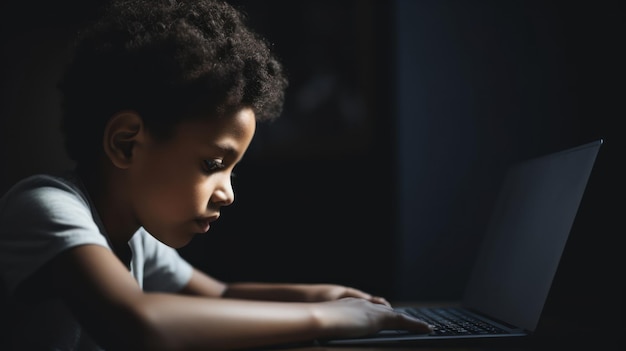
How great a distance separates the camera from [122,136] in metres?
0.72

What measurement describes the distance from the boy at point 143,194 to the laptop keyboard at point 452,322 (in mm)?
61

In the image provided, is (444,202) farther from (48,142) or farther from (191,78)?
(48,142)

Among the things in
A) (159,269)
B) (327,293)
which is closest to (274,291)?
(327,293)

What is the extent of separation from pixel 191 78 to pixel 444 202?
0.69 meters

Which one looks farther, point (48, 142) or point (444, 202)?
point (48, 142)

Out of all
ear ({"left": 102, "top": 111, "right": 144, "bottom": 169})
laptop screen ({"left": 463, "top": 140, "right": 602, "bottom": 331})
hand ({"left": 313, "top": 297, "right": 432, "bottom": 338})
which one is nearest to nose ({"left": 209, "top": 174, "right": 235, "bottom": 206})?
ear ({"left": 102, "top": 111, "right": 144, "bottom": 169})

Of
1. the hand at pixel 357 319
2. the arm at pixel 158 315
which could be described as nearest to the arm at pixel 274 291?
the hand at pixel 357 319

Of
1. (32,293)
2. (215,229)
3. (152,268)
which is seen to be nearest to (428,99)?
(215,229)

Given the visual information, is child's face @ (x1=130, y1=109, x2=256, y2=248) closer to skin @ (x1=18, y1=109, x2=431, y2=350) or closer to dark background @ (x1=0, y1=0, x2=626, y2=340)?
skin @ (x1=18, y1=109, x2=431, y2=350)

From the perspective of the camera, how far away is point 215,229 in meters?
1.31

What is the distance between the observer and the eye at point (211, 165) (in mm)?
727

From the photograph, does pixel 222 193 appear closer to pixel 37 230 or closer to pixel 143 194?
pixel 143 194

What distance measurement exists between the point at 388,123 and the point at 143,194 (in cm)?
70

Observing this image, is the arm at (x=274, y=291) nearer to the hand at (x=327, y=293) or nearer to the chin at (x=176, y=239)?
the hand at (x=327, y=293)
